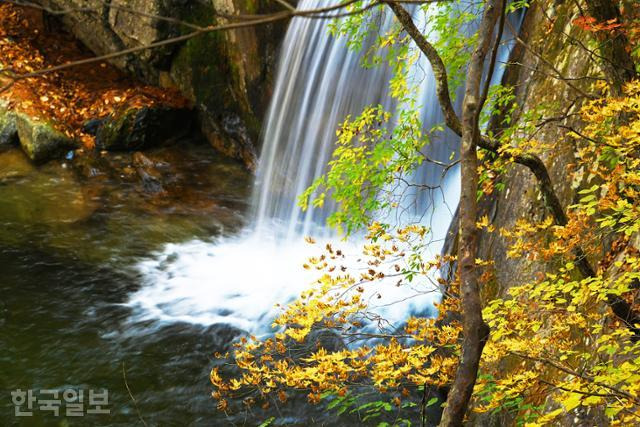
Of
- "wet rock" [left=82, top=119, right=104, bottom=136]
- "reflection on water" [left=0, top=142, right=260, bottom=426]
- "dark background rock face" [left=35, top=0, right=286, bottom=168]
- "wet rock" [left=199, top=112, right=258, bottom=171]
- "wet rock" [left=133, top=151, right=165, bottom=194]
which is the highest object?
"dark background rock face" [left=35, top=0, right=286, bottom=168]

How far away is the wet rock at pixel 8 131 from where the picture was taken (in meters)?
9.67

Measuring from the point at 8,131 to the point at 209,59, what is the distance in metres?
3.79

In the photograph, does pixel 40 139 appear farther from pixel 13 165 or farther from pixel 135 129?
pixel 135 129

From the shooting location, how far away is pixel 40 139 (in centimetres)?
944

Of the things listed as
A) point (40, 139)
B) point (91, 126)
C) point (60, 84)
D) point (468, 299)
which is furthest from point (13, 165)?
point (468, 299)

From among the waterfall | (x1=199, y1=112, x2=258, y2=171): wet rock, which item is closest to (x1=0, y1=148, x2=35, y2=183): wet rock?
(x1=199, y1=112, x2=258, y2=171): wet rock

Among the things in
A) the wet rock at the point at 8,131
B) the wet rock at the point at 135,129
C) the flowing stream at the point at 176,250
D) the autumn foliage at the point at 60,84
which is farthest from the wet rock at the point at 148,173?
the wet rock at the point at 8,131

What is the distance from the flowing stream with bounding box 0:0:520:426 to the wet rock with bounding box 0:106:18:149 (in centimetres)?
29

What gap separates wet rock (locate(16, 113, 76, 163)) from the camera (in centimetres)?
941

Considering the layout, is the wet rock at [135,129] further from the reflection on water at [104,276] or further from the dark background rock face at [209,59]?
the dark background rock face at [209,59]

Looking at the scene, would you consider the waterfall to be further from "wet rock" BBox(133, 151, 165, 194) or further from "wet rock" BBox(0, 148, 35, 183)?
"wet rock" BBox(0, 148, 35, 183)

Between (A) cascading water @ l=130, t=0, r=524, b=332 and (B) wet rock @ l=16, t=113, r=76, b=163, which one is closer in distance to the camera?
(A) cascading water @ l=130, t=0, r=524, b=332

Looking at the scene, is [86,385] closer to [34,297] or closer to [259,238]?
[34,297]

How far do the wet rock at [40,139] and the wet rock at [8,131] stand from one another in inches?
4.3
